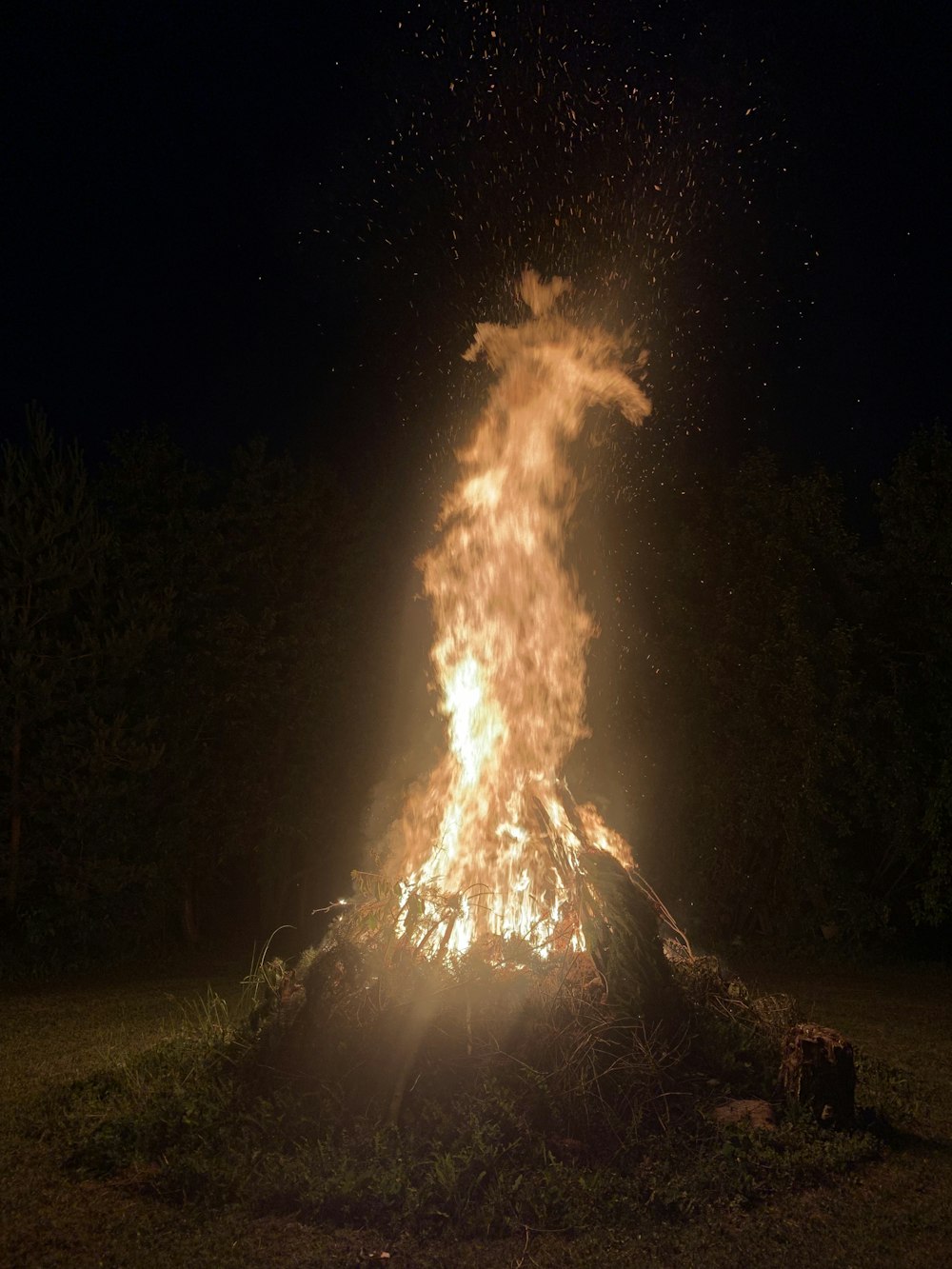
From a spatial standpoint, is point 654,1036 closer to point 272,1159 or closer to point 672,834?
point 272,1159

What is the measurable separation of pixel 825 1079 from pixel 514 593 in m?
4.20

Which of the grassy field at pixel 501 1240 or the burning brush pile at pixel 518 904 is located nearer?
the grassy field at pixel 501 1240

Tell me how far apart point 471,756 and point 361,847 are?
334 inches

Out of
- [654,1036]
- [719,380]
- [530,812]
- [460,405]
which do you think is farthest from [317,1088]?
[719,380]

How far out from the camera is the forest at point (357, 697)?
490 inches

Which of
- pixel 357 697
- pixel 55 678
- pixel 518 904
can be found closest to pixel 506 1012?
pixel 518 904

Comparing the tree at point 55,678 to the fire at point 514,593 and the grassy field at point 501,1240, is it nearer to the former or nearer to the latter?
the fire at point 514,593

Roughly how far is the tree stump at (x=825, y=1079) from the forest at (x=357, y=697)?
23.3 ft

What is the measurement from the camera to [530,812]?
784 cm

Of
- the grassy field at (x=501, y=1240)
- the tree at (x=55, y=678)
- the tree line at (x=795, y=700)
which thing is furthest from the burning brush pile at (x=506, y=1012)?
the tree line at (x=795, y=700)

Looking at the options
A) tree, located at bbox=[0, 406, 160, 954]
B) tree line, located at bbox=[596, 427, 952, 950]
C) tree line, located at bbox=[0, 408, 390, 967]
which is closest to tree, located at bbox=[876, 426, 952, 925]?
tree line, located at bbox=[596, 427, 952, 950]

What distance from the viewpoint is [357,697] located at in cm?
1614

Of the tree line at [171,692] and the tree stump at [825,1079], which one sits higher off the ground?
the tree line at [171,692]

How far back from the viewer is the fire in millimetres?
8164
